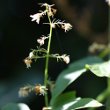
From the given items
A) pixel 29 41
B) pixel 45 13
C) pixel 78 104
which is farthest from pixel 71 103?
pixel 29 41

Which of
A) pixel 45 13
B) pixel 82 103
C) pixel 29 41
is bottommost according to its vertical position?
pixel 82 103

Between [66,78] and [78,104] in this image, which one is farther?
[66,78]

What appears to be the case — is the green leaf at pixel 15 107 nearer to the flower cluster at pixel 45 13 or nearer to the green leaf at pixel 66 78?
the green leaf at pixel 66 78

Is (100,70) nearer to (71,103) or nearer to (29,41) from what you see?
(71,103)

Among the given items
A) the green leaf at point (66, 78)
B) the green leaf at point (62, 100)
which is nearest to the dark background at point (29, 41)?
the green leaf at point (66, 78)

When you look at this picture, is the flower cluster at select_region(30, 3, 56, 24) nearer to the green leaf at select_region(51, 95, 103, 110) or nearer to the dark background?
the green leaf at select_region(51, 95, 103, 110)

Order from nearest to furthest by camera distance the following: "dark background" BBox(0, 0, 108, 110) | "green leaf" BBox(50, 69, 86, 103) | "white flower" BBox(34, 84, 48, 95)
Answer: "white flower" BBox(34, 84, 48, 95) < "green leaf" BBox(50, 69, 86, 103) < "dark background" BBox(0, 0, 108, 110)

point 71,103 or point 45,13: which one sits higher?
point 45,13

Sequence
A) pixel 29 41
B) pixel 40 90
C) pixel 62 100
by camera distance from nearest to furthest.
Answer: pixel 40 90
pixel 62 100
pixel 29 41

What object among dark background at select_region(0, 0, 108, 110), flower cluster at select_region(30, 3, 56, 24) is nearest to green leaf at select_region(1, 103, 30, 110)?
flower cluster at select_region(30, 3, 56, 24)

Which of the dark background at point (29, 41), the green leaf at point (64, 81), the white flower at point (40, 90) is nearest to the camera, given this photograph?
the white flower at point (40, 90)
